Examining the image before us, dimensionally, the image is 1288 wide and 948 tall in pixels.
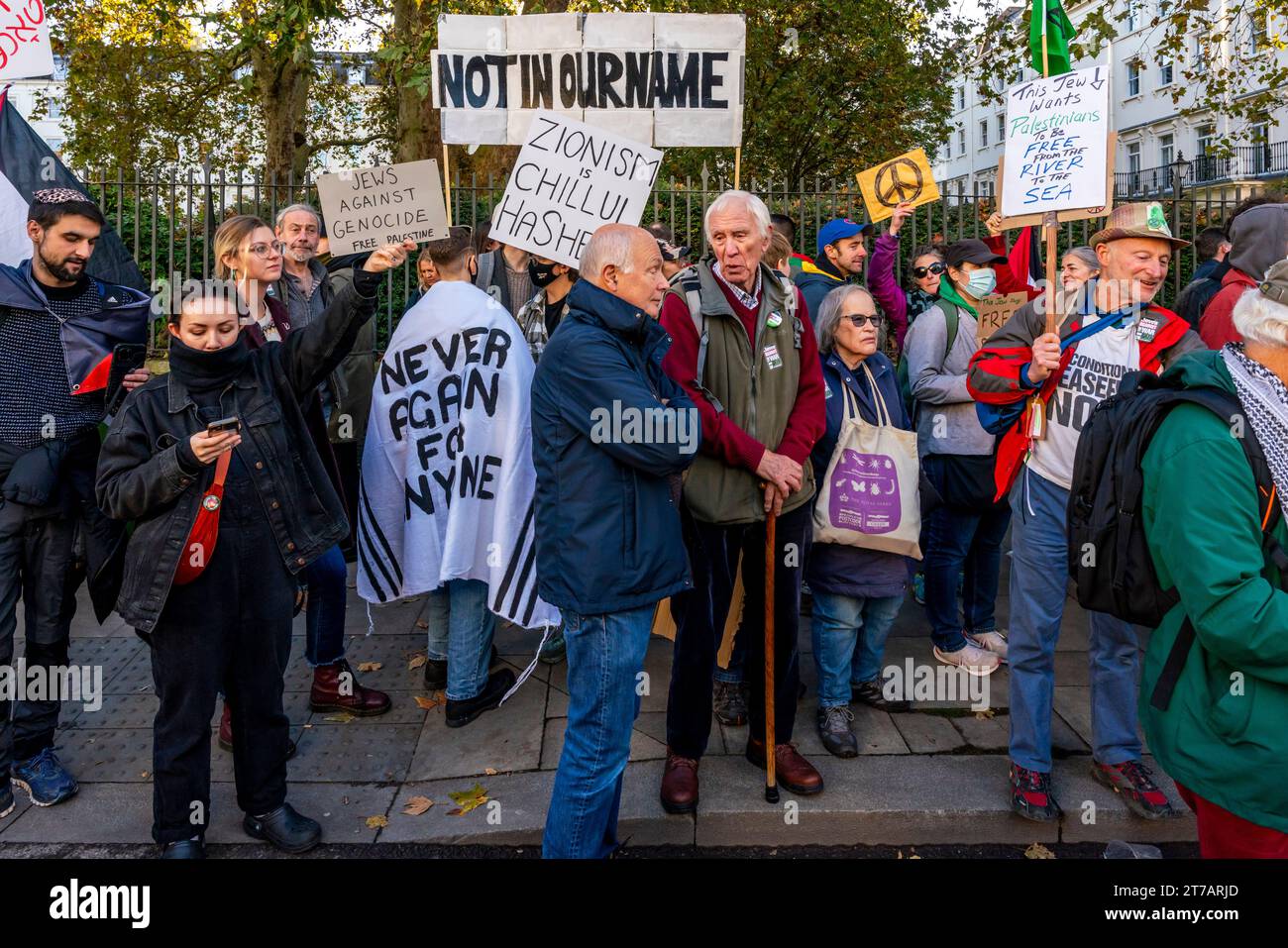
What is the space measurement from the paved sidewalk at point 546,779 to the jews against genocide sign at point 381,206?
2197 mm

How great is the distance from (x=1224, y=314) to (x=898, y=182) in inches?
76.8

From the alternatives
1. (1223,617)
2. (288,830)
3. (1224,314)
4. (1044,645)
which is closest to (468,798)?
(288,830)

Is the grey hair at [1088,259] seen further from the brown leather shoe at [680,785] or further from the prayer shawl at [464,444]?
the brown leather shoe at [680,785]

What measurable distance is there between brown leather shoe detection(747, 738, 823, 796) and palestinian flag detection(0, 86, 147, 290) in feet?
14.6

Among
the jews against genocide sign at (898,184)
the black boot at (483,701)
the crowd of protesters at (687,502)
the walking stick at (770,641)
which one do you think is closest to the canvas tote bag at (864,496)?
the crowd of protesters at (687,502)

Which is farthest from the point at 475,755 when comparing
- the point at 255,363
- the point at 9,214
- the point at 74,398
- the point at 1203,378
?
the point at 9,214

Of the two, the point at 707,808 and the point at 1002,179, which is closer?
the point at 707,808

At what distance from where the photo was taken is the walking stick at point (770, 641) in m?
3.74

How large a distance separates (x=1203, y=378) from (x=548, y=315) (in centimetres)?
356

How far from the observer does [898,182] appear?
547cm

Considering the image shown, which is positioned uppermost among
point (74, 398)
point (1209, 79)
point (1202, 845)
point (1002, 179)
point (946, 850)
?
point (1209, 79)

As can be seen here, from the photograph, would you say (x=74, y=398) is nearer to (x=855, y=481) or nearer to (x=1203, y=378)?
(x=855, y=481)

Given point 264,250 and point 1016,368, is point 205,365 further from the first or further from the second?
point 1016,368
